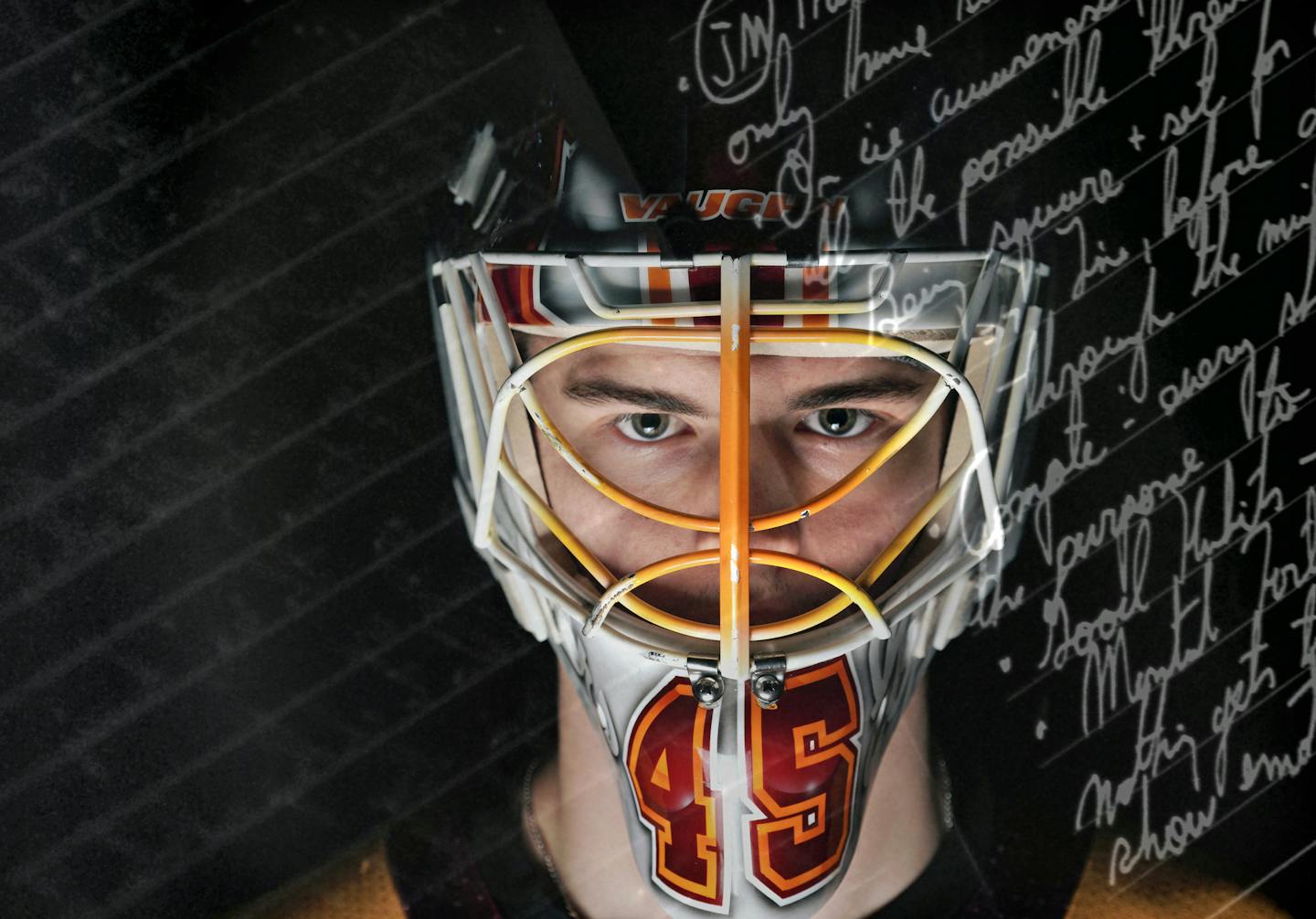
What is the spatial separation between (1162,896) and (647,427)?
26.2 inches

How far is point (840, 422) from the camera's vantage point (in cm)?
86

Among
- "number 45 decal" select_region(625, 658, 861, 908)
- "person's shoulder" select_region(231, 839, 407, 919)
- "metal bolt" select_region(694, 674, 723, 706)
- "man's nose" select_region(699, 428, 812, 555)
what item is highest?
"man's nose" select_region(699, 428, 812, 555)

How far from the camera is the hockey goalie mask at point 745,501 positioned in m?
0.75

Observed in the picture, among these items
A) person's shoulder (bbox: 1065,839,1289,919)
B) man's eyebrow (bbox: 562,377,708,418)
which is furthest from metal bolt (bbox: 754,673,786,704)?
person's shoulder (bbox: 1065,839,1289,919)

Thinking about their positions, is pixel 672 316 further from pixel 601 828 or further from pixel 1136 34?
pixel 1136 34

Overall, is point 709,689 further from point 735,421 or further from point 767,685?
point 735,421

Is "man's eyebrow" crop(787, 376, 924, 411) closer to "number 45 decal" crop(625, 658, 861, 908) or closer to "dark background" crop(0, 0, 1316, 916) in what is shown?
"number 45 decal" crop(625, 658, 861, 908)

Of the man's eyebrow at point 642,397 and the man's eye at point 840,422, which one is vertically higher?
the man's eyebrow at point 642,397

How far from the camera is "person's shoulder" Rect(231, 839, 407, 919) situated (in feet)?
3.30

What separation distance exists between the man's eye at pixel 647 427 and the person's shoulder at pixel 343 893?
21.1 inches

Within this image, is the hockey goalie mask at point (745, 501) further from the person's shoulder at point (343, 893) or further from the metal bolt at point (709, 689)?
the person's shoulder at point (343, 893)

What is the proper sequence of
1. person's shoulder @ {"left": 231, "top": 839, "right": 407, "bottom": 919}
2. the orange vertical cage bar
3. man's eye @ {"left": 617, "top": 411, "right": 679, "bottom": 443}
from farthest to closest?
person's shoulder @ {"left": 231, "top": 839, "right": 407, "bottom": 919} < man's eye @ {"left": 617, "top": 411, "right": 679, "bottom": 443} < the orange vertical cage bar

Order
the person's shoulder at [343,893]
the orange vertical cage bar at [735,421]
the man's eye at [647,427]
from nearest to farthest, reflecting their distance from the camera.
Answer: the orange vertical cage bar at [735,421] < the man's eye at [647,427] < the person's shoulder at [343,893]

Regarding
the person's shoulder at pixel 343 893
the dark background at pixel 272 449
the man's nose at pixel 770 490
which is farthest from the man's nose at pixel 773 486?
the person's shoulder at pixel 343 893
